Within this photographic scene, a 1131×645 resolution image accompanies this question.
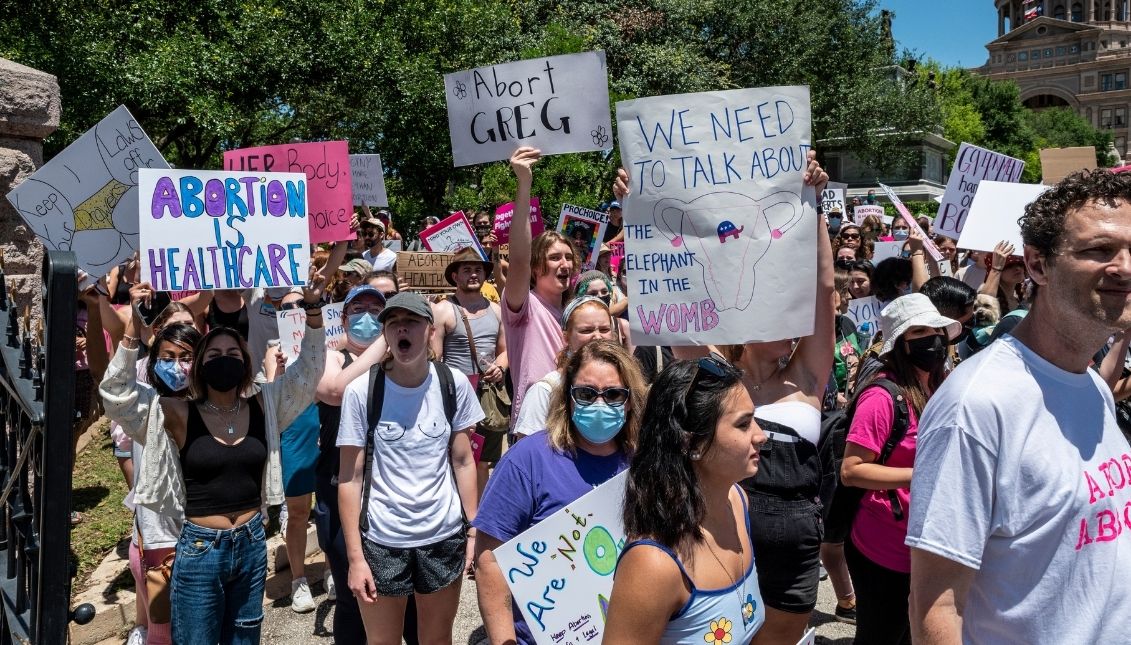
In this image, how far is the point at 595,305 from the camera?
4.01 metres

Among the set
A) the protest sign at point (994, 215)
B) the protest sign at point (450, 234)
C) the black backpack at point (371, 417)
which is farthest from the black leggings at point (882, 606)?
the protest sign at point (450, 234)

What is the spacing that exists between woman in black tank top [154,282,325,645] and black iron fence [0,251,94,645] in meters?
1.65

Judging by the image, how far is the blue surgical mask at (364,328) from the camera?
4734mm

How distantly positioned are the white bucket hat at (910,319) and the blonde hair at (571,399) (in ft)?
4.33

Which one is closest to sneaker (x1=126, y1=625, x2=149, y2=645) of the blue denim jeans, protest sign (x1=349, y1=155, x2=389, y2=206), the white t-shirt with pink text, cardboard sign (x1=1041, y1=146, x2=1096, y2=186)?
the blue denim jeans

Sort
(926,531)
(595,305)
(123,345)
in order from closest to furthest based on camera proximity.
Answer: (926,531) < (123,345) < (595,305)

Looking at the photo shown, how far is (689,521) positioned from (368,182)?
8.23 metres

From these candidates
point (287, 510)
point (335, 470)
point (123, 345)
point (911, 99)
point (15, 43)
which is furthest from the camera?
point (911, 99)

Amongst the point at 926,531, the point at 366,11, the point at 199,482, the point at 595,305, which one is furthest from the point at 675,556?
the point at 366,11

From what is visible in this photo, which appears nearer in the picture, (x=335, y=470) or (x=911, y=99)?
(x=335, y=470)

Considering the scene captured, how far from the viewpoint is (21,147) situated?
19.1 feet

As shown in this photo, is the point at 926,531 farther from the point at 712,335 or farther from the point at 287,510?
the point at 287,510

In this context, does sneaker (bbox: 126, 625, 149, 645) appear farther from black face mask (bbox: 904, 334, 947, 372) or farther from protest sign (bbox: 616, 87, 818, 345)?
black face mask (bbox: 904, 334, 947, 372)

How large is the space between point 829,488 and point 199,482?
289cm
